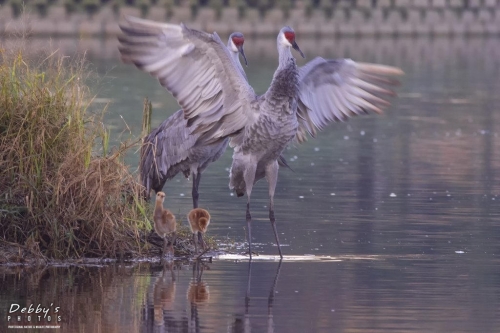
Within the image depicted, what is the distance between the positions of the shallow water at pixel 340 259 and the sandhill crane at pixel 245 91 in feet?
1.61

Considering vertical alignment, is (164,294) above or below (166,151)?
below

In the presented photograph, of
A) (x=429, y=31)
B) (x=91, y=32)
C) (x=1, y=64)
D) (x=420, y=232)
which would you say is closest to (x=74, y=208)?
(x=1, y=64)

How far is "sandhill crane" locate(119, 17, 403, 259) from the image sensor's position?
11141 mm

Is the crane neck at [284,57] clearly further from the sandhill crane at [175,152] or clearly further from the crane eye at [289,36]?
the sandhill crane at [175,152]

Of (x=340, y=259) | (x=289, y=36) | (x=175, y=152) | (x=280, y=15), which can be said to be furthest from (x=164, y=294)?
(x=280, y=15)

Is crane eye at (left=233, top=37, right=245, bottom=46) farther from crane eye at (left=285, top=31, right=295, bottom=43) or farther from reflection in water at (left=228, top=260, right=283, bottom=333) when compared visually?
reflection in water at (left=228, top=260, right=283, bottom=333)

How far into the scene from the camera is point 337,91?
1233 cm

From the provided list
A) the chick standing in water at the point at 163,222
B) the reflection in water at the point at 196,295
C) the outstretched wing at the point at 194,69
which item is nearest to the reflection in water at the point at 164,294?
the reflection in water at the point at 196,295

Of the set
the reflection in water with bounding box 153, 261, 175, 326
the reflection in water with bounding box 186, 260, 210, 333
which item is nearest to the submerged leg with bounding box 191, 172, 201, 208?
the reflection in water with bounding box 153, 261, 175, 326

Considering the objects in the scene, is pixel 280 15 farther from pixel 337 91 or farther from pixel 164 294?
pixel 164 294

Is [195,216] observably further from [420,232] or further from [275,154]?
[420,232]

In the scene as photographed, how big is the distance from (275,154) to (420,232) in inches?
70.3

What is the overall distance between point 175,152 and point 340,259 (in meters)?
2.20

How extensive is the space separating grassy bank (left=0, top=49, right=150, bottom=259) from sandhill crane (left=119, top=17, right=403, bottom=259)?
0.66 metres
